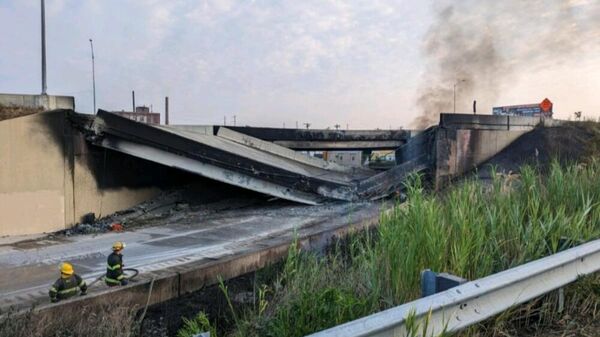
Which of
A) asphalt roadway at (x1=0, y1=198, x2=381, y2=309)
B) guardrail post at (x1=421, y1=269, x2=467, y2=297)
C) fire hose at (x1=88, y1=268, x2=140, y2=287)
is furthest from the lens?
asphalt roadway at (x1=0, y1=198, x2=381, y2=309)

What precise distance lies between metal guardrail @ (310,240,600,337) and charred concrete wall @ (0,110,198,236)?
34.5ft

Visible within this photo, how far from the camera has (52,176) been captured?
35.7 feet

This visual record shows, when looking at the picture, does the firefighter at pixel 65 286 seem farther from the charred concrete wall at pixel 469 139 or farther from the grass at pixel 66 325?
the charred concrete wall at pixel 469 139

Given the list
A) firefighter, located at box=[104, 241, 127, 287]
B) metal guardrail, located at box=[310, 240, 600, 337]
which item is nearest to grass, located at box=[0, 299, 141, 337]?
firefighter, located at box=[104, 241, 127, 287]

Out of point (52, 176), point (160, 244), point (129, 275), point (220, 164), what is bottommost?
point (160, 244)

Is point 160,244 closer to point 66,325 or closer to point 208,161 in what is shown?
point 208,161

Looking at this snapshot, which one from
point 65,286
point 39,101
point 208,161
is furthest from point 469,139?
point 39,101

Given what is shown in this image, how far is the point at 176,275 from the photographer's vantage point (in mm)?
5609

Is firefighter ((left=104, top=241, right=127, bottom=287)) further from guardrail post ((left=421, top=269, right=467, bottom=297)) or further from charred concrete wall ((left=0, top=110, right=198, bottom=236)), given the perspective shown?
charred concrete wall ((left=0, top=110, right=198, bottom=236))

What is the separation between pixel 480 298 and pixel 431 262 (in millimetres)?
751

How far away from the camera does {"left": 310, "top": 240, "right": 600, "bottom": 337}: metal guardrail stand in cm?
202

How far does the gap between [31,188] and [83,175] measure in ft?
4.59

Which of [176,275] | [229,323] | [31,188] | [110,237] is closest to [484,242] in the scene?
[229,323]

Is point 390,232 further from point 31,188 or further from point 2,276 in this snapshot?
point 31,188
